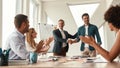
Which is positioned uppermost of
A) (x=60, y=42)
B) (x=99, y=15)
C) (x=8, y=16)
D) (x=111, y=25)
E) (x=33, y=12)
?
(x=33, y=12)

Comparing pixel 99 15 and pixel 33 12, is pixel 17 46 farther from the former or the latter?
pixel 99 15

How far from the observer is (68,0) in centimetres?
642

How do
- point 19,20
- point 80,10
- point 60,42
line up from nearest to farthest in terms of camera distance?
point 19,20, point 60,42, point 80,10

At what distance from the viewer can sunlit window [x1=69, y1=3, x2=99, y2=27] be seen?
20.6 ft

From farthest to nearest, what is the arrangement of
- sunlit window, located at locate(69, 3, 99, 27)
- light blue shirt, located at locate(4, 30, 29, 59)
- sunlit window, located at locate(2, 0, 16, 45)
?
sunlit window, located at locate(69, 3, 99, 27)
sunlit window, located at locate(2, 0, 16, 45)
light blue shirt, located at locate(4, 30, 29, 59)

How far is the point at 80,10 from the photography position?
6438 millimetres

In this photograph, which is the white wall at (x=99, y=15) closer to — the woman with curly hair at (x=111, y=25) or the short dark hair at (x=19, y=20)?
the short dark hair at (x=19, y=20)

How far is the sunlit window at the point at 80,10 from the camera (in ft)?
20.6

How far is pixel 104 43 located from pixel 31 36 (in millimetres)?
4702

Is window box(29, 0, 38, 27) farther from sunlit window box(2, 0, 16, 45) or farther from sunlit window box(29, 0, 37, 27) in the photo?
sunlit window box(2, 0, 16, 45)

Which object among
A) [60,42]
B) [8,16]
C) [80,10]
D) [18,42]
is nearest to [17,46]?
[18,42]

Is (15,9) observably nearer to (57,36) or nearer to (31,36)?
(57,36)

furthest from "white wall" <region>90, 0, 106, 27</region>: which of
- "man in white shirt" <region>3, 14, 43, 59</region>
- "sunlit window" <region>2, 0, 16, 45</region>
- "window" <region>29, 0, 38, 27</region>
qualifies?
"man in white shirt" <region>3, 14, 43, 59</region>

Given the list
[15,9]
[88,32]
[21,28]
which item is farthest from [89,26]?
[21,28]
